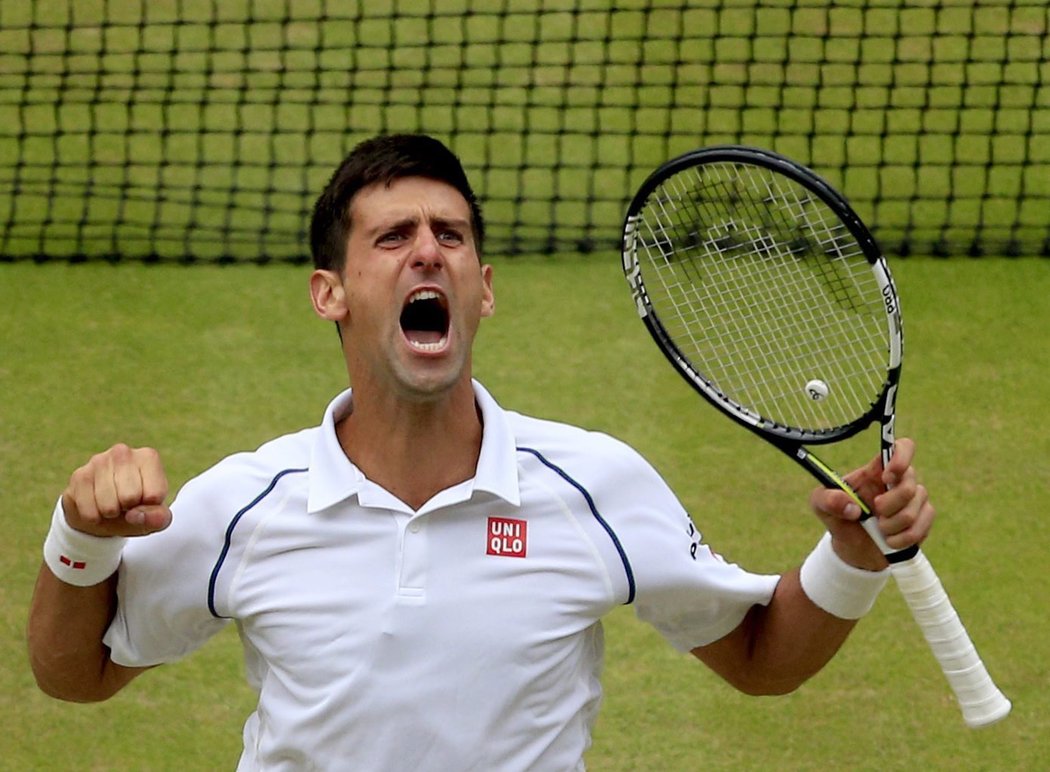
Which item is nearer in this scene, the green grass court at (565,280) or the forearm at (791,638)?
the forearm at (791,638)

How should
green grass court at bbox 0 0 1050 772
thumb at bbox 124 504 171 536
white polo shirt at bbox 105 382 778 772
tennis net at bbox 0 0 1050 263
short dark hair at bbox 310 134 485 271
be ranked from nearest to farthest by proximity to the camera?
thumb at bbox 124 504 171 536 → white polo shirt at bbox 105 382 778 772 → short dark hair at bbox 310 134 485 271 → green grass court at bbox 0 0 1050 772 → tennis net at bbox 0 0 1050 263

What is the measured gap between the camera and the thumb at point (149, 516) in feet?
8.76

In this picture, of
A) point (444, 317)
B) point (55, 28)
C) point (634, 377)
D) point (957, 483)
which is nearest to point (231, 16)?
point (55, 28)

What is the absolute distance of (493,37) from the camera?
9.79 m

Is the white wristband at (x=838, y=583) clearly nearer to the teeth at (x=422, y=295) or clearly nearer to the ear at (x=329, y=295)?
the teeth at (x=422, y=295)

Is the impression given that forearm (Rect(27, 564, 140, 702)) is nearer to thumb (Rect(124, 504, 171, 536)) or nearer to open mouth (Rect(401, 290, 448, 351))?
thumb (Rect(124, 504, 171, 536))

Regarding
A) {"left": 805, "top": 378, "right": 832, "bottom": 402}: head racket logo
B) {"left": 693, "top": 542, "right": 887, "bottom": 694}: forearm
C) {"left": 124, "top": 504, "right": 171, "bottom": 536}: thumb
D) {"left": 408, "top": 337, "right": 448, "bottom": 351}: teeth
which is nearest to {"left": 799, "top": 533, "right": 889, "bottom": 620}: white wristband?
{"left": 693, "top": 542, "right": 887, "bottom": 694}: forearm

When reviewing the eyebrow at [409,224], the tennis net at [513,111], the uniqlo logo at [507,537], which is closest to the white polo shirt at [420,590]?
the uniqlo logo at [507,537]

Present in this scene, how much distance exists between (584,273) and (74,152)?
2907 millimetres

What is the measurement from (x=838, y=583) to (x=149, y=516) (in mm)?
1168

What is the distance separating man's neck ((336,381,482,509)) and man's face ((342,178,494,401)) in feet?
0.14

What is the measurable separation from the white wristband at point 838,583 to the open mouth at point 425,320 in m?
0.76

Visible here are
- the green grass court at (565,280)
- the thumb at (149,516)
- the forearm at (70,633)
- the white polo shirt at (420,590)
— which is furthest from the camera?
the green grass court at (565,280)

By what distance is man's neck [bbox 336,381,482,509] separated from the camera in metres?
2.92
